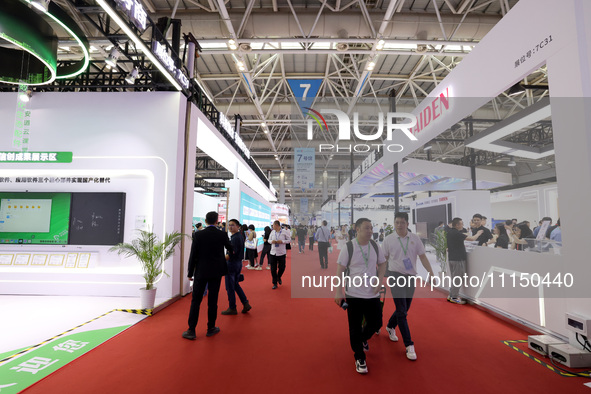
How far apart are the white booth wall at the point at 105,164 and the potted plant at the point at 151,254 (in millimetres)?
288

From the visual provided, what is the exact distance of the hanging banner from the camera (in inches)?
242

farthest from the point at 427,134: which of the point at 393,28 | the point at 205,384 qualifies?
the point at 205,384

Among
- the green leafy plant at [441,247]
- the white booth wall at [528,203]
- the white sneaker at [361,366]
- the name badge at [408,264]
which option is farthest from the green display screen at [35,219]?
the white booth wall at [528,203]

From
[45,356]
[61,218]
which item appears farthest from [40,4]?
[45,356]

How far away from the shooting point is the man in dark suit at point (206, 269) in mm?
3303

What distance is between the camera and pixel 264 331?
353 cm

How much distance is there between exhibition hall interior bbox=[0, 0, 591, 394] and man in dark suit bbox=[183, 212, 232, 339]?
110mm

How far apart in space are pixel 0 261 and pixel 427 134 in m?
8.01

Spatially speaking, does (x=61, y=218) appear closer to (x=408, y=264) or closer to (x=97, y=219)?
(x=97, y=219)

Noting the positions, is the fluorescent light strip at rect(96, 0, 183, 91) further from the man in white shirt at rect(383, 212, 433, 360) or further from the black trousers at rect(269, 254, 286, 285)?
the man in white shirt at rect(383, 212, 433, 360)

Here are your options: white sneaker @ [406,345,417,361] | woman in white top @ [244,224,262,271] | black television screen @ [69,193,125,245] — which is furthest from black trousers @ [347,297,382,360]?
woman in white top @ [244,224,262,271]

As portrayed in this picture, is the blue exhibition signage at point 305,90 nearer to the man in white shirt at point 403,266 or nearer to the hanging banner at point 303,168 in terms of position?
the hanging banner at point 303,168

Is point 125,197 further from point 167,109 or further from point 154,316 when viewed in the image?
point 154,316

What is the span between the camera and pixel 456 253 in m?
4.94
